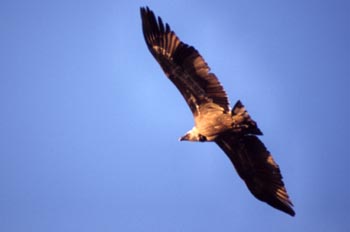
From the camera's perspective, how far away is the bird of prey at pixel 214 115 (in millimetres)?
10617

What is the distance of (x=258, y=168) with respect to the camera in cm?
1176

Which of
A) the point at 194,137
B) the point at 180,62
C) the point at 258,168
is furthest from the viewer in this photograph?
the point at 258,168

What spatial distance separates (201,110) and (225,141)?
108 centimetres

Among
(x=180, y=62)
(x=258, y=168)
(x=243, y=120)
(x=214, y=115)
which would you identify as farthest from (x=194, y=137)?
(x=180, y=62)

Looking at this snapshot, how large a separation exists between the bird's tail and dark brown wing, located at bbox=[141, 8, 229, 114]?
0.37 metres

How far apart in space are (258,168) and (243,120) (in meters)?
1.78

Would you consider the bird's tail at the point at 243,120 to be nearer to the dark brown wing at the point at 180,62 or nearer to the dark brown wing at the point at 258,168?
the dark brown wing at the point at 180,62

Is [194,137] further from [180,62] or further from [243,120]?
[180,62]

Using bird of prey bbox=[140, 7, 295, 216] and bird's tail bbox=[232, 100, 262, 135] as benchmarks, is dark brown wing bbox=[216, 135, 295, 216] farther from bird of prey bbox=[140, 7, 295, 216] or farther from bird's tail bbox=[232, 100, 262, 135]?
bird's tail bbox=[232, 100, 262, 135]

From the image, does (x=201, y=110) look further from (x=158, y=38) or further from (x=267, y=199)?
(x=267, y=199)

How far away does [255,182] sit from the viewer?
39.3 ft

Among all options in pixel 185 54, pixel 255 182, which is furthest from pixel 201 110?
pixel 255 182

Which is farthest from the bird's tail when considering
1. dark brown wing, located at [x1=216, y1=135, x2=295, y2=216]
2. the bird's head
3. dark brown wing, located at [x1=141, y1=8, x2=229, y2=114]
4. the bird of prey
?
the bird's head

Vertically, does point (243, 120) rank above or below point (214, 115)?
below
